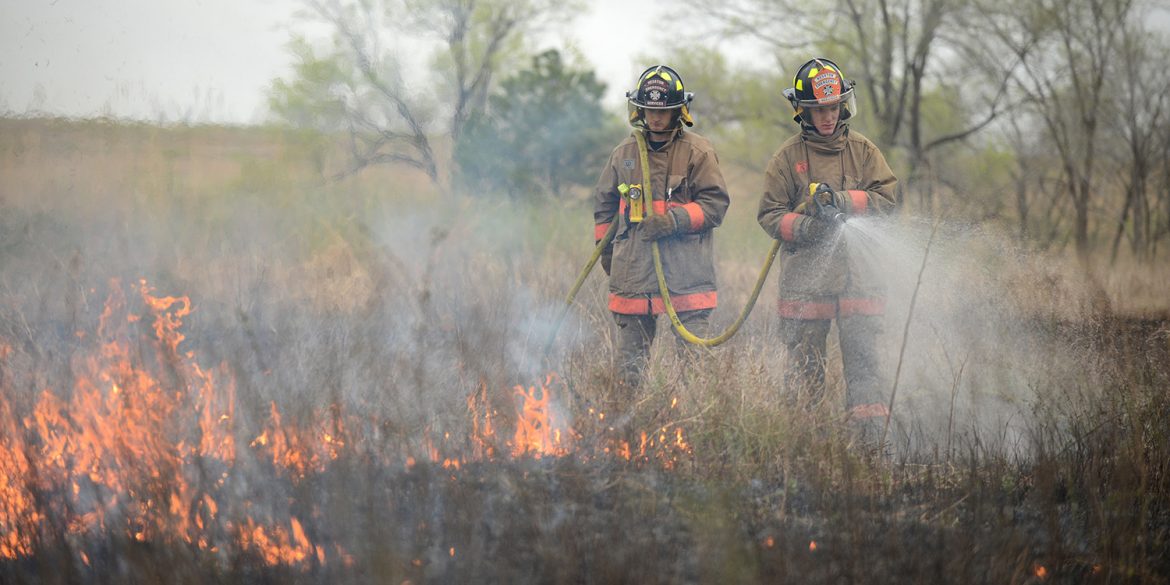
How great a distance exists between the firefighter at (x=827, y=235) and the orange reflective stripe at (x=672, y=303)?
38 centimetres

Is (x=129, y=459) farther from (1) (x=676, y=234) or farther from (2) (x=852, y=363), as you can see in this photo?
(2) (x=852, y=363)

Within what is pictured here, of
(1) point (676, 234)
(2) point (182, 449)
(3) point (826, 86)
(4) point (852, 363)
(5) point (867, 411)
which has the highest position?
(3) point (826, 86)

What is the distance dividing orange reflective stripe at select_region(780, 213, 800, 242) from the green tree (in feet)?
28.2

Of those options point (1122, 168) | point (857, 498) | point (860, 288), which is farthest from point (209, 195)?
point (1122, 168)

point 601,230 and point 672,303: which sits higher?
point 601,230

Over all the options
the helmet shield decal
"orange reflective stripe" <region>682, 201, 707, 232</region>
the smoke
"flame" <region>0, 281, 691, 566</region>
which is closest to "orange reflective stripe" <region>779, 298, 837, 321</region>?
the smoke

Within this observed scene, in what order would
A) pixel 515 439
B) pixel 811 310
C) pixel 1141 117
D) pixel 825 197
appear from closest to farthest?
pixel 515 439
pixel 825 197
pixel 811 310
pixel 1141 117

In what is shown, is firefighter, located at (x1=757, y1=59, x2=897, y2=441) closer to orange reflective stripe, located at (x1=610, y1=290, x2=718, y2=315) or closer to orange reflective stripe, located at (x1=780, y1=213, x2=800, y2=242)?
orange reflective stripe, located at (x1=780, y1=213, x2=800, y2=242)

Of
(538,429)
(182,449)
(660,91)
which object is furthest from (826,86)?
(182,449)

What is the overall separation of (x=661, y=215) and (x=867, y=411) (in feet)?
4.37

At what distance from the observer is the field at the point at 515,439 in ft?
11.0

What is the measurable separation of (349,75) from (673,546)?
10253 mm

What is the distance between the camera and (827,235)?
15.4 feet

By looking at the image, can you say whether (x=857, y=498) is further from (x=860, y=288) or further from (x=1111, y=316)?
(x=1111, y=316)
